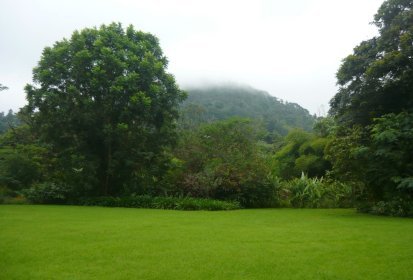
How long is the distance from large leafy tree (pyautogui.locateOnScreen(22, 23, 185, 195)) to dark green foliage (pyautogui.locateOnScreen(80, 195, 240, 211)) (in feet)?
3.03

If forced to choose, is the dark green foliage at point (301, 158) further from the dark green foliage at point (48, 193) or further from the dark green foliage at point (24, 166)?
the dark green foliage at point (24, 166)

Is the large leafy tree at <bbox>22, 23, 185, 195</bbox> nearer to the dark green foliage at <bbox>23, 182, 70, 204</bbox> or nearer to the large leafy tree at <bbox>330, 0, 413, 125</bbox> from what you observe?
the dark green foliage at <bbox>23, 182, 70, 204</bbox>

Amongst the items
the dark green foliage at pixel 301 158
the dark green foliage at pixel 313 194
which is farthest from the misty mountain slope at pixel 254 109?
the dark green foliage at pixel 313 194

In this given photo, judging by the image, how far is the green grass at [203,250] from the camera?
15.3ft

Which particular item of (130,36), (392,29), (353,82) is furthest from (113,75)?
(392,29)

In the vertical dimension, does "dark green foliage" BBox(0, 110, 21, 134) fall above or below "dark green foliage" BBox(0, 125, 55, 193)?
above

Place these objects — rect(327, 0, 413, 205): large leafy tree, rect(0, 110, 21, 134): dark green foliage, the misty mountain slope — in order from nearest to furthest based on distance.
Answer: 1. rect(327, 0, 413, 205): large leafy tree
2. rect(0, 110, 21, 134): dark green foliage
3. the misty mountain slope

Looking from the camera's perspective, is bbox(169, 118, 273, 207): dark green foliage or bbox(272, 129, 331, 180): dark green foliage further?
bbox(272, 129, 331, 180): dark green foliage

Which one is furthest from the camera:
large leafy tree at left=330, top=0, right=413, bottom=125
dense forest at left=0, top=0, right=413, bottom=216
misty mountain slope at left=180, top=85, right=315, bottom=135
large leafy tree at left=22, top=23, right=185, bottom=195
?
misty mountain slope at left=180, top=85, right=315, bottom=135

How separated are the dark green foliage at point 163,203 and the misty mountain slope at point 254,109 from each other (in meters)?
23.3

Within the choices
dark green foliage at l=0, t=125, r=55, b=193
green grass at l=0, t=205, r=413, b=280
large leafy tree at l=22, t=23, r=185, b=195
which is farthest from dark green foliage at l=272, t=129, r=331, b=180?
dark green foliage at l=0, t=125, r=55, b=193

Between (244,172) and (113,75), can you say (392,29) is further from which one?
(113,75)

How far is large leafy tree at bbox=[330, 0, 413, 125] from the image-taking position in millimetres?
11305

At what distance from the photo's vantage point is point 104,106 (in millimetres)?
15547
